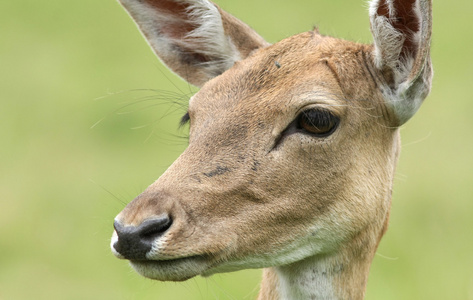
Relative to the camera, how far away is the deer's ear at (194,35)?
7.68 meters

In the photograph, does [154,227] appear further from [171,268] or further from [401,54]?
[401,54]

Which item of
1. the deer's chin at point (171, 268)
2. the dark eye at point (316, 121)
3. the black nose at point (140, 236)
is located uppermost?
the dark eye at point (316, 121)

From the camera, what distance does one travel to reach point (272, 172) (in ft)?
20.7

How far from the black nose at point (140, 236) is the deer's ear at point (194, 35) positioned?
2314 millimetres

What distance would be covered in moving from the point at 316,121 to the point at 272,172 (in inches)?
18.4

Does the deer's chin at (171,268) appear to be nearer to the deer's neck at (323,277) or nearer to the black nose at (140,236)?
the black nose at (140,236)

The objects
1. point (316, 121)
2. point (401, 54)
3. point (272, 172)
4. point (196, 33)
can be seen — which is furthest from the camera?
point (196, 33)

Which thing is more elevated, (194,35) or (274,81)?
(274,81)

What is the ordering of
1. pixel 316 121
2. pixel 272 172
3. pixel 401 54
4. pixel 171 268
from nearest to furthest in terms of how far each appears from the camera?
1. pixel 171 268
2. pixel 272 172
3. pixel 316 121
4. pixel 401 54

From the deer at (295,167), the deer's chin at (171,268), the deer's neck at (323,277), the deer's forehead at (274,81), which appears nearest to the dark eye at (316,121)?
the deer at (295,167)

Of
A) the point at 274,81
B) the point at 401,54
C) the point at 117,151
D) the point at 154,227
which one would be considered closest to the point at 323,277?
the point at 274,81

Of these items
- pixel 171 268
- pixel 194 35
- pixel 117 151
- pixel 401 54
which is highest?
pixel 401 54

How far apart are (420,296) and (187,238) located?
240 inches

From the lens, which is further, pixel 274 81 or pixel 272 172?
pixel 274 81
